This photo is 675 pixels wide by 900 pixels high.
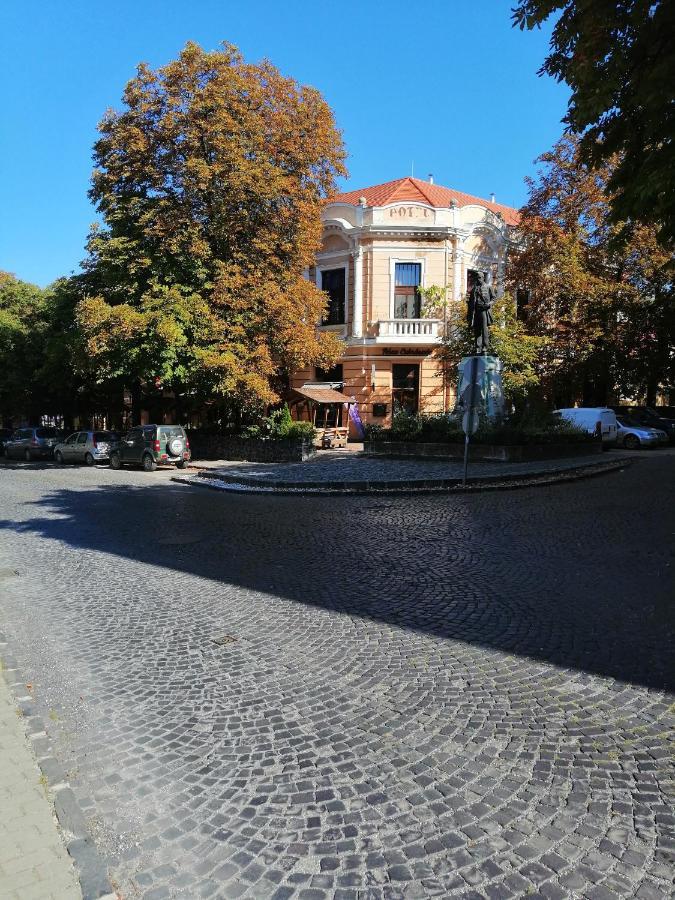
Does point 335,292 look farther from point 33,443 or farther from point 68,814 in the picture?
point 68,814

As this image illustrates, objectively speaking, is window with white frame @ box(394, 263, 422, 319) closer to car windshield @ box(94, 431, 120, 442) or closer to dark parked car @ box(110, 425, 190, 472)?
dark parked car @ box(110, 425, 190, 472)

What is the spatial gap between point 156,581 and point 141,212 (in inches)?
714

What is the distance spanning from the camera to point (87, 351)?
63.3 ft

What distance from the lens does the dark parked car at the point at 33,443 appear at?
28.0m

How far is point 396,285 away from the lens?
28812 millimetres

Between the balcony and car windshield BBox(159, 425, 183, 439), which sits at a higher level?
the balcony

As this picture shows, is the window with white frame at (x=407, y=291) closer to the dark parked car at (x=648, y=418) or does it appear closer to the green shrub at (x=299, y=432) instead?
the green shrub at (x=299, y=432)

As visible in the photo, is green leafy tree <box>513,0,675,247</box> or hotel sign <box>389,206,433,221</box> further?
hotel sign <box>389,206,433,221</box>

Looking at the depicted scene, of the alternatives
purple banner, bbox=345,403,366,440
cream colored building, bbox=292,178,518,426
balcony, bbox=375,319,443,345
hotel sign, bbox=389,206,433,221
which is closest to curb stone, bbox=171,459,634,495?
purple banner, bbox=345,403,366,440

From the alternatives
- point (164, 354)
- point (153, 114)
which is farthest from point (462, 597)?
point (153, 114)

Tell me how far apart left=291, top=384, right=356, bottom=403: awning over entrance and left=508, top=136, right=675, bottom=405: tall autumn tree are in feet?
32.7

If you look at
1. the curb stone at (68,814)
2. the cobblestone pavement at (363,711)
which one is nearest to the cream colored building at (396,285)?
the cobblestone pavement at (363,711)

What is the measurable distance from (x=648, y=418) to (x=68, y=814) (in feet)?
103

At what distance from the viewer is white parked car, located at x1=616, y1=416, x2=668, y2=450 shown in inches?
1017
